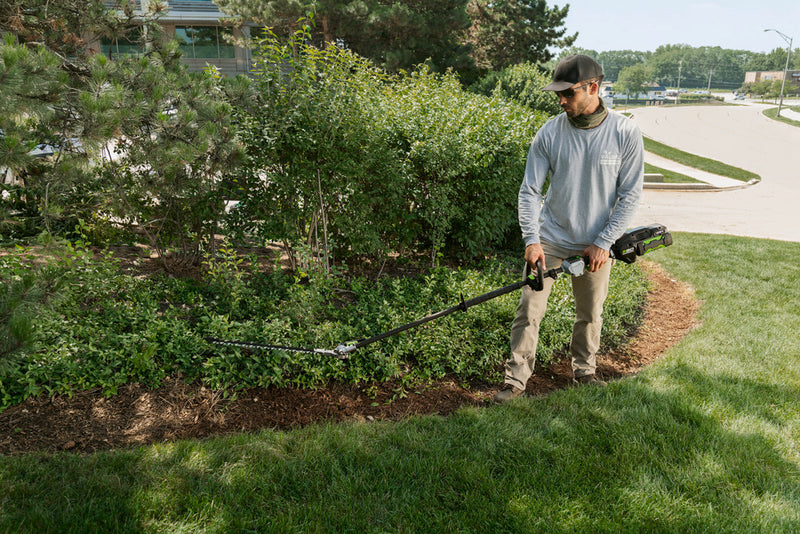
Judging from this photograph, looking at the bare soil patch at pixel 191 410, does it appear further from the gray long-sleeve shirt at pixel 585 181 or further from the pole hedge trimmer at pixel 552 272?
the gray long-sleeve shirt at pixel 585 181

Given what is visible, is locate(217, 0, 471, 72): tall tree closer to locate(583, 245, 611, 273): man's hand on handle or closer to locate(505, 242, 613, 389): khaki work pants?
locate(505, 242, 613, 389): khaki work pants

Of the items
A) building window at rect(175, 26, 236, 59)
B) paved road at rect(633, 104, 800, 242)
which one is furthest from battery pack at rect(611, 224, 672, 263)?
building window at rect(175, 26, 236, 59)

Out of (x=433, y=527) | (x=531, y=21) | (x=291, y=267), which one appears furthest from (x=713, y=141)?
(x=433, y=527)

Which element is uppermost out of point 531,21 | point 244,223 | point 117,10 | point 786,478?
point 531,21

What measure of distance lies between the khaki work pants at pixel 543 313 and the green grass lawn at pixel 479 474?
249 mm

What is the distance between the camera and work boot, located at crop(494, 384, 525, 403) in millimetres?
3422

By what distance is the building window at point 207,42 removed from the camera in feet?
97.7

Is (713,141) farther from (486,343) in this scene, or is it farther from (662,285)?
(486,343)

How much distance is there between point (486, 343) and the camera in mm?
3947

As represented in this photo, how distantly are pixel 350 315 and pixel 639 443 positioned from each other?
213cm

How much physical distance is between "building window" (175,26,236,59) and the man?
99.7 feet

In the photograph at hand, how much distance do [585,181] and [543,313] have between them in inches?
33.2

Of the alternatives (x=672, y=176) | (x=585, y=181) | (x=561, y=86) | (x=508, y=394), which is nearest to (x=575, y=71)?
(x=561, y=86)

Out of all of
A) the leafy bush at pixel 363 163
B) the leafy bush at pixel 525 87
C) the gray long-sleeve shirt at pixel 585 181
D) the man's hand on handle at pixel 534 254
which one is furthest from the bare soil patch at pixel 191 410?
the leafy bush at pixel 525 87
